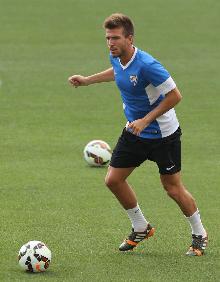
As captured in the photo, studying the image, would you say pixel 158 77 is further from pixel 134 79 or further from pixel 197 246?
pixel 197 246

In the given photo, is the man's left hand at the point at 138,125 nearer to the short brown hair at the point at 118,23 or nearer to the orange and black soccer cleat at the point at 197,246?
the short brown hair at the point at 118,23

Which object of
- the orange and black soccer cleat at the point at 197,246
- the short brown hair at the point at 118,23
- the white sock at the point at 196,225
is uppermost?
the short brown hair at the point at 118,23

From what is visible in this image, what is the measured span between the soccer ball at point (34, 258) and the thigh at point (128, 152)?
1.43 meters

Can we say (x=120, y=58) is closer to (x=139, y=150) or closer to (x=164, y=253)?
(x=139, y=150)

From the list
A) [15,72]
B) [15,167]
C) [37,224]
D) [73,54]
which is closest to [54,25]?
[73,54]

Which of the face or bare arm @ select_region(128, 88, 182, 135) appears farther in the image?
the face

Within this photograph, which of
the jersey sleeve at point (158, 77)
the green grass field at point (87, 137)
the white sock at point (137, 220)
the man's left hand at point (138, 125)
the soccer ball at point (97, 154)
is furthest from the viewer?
the soccer ball at point (97, 154)

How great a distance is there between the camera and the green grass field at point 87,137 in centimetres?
1064

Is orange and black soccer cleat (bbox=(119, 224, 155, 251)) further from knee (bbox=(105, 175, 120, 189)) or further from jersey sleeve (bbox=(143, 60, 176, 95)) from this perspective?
jersey sleeve (bbox=(143, 60, 176, 95))

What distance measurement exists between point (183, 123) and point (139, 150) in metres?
9.45

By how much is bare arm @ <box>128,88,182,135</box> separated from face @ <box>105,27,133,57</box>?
0.65 meters

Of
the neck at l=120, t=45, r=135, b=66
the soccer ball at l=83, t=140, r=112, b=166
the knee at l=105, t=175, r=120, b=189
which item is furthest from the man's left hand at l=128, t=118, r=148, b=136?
the soccer ball at l=83, t=140, r=112, b=166

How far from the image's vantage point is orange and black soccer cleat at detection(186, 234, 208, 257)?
10.7 metres

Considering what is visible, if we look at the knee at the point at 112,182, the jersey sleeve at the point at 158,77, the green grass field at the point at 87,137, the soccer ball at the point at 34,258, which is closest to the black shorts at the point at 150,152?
the knee at the point at 112,182
